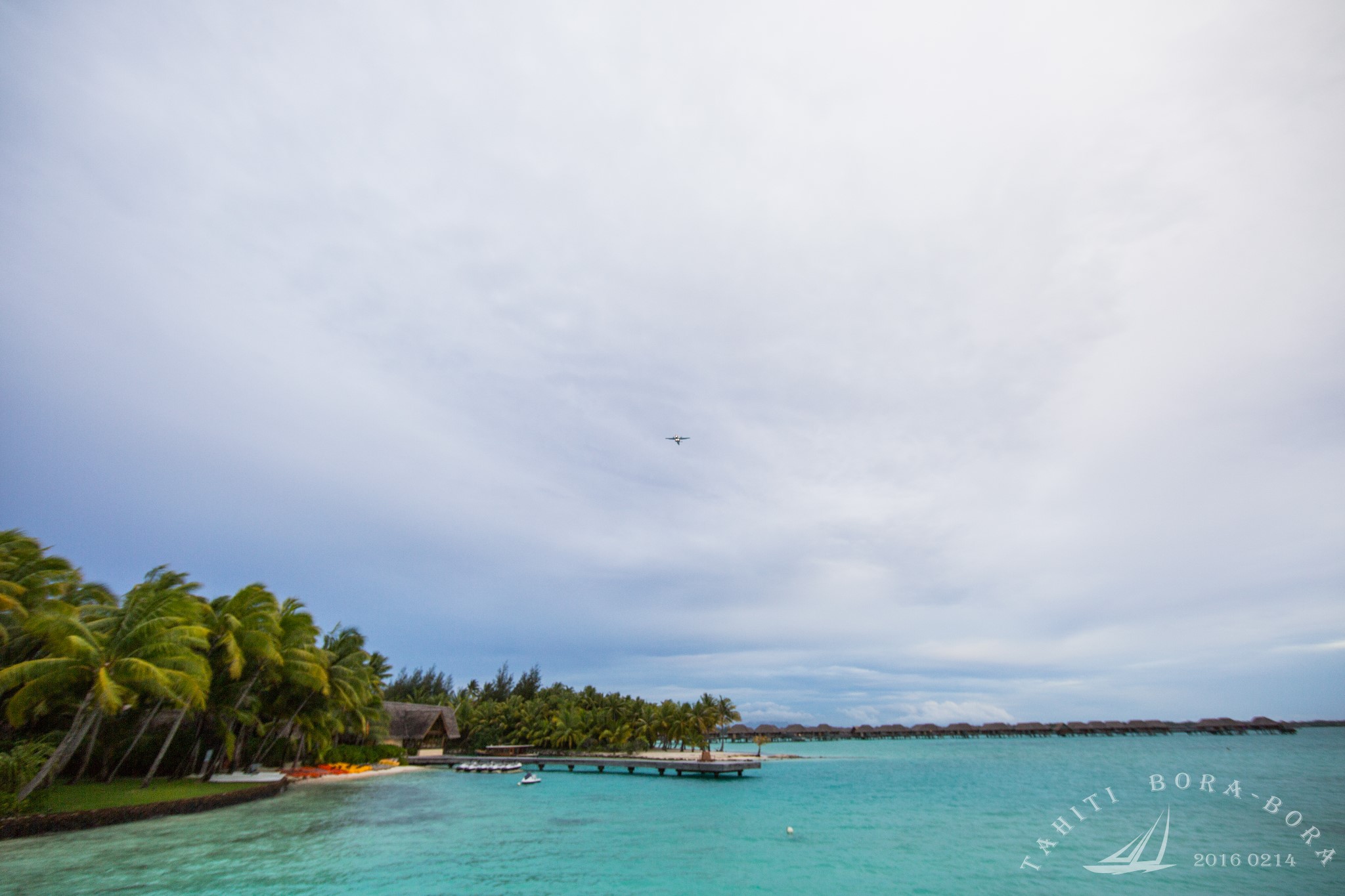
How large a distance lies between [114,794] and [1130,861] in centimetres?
2874

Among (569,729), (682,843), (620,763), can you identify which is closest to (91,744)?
(682,843)

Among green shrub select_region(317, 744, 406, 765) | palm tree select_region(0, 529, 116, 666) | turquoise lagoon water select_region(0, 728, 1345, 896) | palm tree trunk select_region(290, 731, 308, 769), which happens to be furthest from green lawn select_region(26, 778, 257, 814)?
green shrub select_region(317, 744, 406, 765)

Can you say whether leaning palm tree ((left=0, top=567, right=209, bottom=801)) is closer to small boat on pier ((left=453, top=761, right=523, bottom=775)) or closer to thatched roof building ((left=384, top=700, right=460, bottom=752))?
small boat on pier ((left=453, top=761, right=523, bottom=775))

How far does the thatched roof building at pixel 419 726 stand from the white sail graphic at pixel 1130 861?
Result: 42530 millimetres

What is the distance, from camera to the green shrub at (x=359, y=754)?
36906mm

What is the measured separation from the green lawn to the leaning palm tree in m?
0.57

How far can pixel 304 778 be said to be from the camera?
30.6 metres

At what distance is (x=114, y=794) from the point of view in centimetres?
1822

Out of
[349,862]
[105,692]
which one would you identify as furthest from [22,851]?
[349,862]

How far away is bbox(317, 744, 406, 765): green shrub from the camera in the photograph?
3691 cm

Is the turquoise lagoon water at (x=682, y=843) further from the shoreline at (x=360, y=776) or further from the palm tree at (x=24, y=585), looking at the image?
the palm tree at (x=24, y=585)

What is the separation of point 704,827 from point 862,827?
235 inches

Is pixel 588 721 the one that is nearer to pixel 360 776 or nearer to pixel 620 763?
pixel 620 763

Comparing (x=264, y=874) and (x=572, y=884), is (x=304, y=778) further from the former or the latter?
(x=572, y=884)
